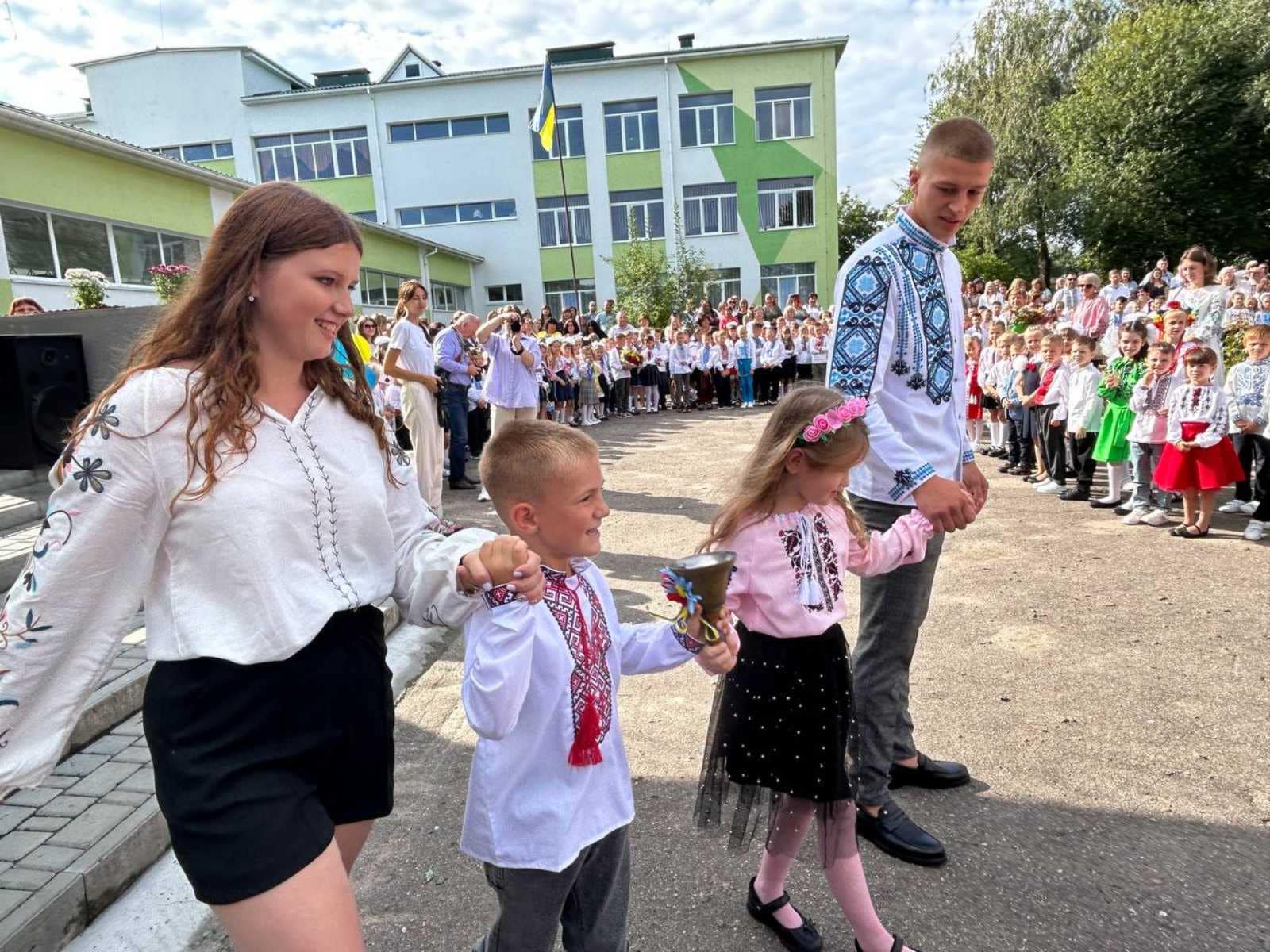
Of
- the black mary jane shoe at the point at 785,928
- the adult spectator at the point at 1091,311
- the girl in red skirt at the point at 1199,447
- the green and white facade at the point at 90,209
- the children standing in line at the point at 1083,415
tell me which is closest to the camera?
the black mary jane shoe at the point at 785,928

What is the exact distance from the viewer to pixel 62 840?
274 centimetres

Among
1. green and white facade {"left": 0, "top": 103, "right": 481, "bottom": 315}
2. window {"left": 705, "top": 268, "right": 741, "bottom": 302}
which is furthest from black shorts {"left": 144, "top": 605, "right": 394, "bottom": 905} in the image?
window {"left": 705, "top": 268, "right": 741, "bottom": 302}

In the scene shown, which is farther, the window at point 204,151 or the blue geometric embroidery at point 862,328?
the window at point 204,151

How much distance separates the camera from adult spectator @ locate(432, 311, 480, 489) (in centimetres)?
895

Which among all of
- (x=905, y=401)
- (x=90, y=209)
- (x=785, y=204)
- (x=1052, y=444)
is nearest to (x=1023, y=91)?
(x=785, y=204)

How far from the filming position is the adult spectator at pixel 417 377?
287 inches

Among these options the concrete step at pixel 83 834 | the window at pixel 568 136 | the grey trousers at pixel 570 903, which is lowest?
the concrete step at pixel 83 834

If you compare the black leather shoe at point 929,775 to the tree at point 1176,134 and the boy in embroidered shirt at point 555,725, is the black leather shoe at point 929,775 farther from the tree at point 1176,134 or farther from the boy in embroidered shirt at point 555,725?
the tree at point 1176,134

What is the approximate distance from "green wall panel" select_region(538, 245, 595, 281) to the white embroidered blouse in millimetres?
32230

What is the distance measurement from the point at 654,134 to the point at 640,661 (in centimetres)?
3363

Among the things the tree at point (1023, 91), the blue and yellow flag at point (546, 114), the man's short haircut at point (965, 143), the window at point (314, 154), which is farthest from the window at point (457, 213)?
the man's short haircut at point (965, 143)

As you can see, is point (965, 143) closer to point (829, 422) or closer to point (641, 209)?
point (829, 422)

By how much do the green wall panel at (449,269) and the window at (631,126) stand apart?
25.3ft

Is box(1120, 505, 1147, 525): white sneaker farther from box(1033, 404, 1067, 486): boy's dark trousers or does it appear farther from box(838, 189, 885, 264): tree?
box(838, 189, 885, 264): tree
